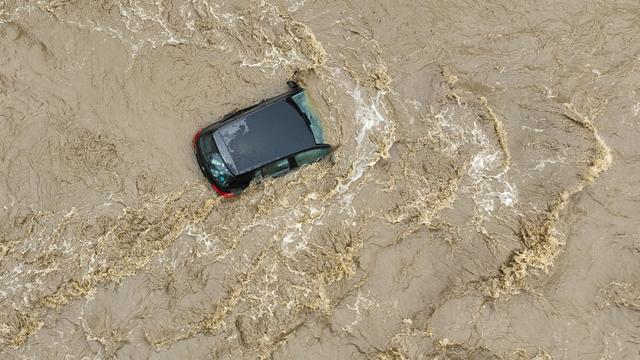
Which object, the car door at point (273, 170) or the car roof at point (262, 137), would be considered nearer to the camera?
the car roof at point (262, 137)

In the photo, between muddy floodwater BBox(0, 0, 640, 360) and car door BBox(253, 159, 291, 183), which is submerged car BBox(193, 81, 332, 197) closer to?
car door BBox(253, 159, 291, 183)

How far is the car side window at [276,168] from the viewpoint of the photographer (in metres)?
8.82

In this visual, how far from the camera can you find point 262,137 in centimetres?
871

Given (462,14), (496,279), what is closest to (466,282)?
(496,279)

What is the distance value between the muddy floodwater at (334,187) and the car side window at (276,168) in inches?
15.3

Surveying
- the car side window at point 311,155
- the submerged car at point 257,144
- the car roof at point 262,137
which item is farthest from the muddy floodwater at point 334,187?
the car roof at point 262,137

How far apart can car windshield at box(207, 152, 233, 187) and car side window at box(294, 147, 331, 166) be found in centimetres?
120

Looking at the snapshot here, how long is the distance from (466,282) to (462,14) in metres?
5.01

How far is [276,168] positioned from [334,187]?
3.98 ft

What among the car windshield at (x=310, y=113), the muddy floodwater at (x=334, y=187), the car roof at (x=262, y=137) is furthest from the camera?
the car windshield at (x=310, y=113)

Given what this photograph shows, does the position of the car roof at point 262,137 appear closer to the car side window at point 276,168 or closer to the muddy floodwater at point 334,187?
the car side window at point 276,168

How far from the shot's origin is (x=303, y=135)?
8867mm

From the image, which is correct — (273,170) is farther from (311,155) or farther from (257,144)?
(311,155)

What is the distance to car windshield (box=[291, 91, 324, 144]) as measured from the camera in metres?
9.05
